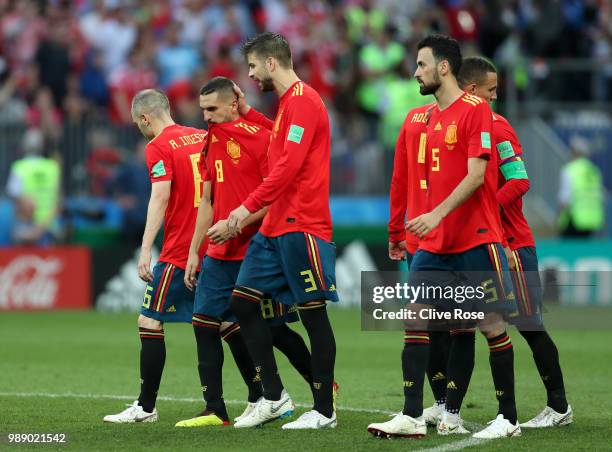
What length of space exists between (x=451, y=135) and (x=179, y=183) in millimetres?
2009

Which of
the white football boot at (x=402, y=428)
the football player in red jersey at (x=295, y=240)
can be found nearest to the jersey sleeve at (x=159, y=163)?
the football player in red jersey at (x=295, y=240)

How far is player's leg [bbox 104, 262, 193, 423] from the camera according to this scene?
8.83m

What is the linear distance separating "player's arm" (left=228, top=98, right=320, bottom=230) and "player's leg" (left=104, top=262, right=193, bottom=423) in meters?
0.95

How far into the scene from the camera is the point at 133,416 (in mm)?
8789

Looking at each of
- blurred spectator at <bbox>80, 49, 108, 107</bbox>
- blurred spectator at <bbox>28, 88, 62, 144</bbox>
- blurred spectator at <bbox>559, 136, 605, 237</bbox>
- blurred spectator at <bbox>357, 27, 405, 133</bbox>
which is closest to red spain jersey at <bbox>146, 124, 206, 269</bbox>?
blurred spectator at <bbox>28, 88, 62, 144</bbox>

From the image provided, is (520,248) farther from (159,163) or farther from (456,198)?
(159,163)

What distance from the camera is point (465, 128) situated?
25.7 feet

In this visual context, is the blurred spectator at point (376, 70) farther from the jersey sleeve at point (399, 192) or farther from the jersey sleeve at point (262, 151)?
the jersey sleeve at point (399, 192)

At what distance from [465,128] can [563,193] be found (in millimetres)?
12460

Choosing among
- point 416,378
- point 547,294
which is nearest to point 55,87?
point 547,294

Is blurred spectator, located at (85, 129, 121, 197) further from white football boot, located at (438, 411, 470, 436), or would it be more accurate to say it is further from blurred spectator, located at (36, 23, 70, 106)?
white football boot, located at (438, 411, 470, 436)

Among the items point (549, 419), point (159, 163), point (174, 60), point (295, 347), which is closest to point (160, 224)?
point (159, 163)

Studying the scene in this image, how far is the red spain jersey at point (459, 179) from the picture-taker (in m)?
7.85

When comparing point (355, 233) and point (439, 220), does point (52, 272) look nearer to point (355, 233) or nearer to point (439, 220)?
point (355, 233)
